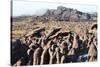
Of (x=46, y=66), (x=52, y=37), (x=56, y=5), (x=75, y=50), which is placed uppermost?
(x=56, y=5)

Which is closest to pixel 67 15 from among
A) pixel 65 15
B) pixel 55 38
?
pixel 65 15

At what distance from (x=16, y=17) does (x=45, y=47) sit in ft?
1.62

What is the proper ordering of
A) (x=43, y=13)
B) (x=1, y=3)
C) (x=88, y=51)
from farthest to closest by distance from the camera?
1. (x=88, y=51)
2. (x=43, y=13)
3. (x=1, y=3)

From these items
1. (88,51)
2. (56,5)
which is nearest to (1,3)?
(56,5)

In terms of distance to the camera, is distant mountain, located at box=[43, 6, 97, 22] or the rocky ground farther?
distant mountain, located at box=[43, 6, 97, 22]

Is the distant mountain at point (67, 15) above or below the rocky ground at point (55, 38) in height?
above

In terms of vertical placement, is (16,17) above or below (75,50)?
above

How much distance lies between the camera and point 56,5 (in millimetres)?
2490

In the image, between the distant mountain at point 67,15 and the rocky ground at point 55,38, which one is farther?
the distant mountain at point 67,15

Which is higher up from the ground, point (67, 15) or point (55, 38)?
point (67, 15)

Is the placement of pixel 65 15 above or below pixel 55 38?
above

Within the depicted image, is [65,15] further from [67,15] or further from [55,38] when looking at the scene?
[55,38]

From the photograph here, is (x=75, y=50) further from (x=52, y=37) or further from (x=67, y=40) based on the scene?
(x=52, y=37)

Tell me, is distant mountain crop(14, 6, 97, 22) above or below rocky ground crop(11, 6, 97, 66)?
above
